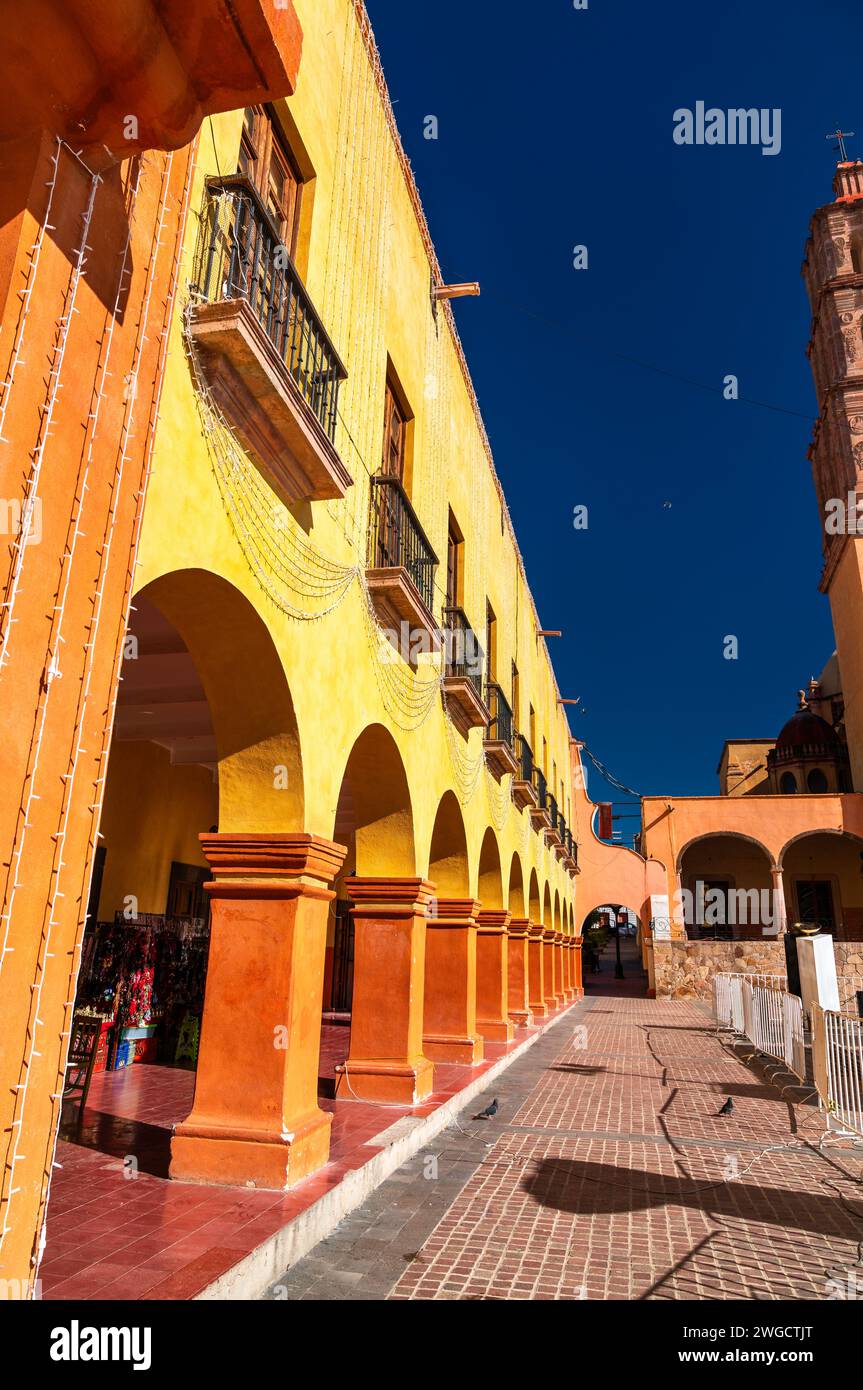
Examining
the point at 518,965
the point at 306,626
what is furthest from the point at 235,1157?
the point at 518,965

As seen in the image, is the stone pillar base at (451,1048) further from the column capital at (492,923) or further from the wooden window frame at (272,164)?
the wooden window frame at (272,164)

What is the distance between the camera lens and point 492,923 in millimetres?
14141

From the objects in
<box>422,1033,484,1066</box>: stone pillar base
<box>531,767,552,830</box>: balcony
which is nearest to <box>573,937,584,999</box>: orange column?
<box>531,767,552,830</box>: balcony

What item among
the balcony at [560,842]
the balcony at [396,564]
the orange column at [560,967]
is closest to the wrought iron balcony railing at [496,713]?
the balcony at [396,564]

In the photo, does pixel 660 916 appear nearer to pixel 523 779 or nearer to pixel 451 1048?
pixel 523 779

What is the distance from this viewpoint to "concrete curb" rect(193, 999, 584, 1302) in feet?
13.0

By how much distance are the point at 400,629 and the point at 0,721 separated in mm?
5601

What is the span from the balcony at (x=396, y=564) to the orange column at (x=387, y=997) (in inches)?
94.9

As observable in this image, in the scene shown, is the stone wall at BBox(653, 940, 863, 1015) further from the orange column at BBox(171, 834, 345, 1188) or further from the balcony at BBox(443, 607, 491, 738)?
the orange column at BBox(171, 834, 345, 1188)

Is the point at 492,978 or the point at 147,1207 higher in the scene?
the point at 492,978

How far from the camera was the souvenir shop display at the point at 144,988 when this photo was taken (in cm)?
967

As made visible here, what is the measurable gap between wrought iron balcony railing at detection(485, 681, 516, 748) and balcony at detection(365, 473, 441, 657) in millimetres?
4516

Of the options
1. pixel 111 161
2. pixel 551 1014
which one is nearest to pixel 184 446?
pixel 111 161

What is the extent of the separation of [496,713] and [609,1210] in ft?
28.1
